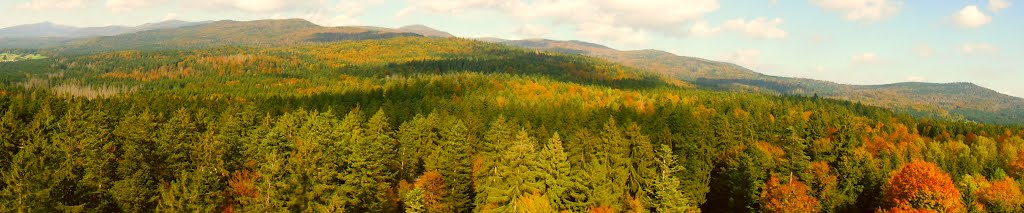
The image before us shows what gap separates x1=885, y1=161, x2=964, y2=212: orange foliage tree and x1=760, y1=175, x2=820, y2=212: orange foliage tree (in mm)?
6027

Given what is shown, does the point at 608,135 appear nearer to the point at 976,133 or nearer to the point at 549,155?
the point at 549,155

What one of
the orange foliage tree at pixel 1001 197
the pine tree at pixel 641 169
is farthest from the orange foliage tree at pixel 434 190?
the orange foliage tree at pixel 1001 197

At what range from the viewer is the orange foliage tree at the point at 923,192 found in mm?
42188

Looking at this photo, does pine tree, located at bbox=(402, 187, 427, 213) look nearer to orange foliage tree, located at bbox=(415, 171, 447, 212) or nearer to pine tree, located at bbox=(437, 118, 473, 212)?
orange foliage tree, located at bbox=(415, 171, 447, 212)

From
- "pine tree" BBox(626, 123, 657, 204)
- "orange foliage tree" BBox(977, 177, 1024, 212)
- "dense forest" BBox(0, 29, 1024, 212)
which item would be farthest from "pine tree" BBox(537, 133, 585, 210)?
"orange foliage tree" BBox(977, 177, 1024, 212)

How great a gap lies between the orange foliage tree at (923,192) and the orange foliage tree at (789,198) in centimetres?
603

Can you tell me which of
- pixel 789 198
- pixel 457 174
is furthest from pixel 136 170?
pixel 789 198

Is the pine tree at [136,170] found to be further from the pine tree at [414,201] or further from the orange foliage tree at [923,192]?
the orange foliage tree at [923,192]

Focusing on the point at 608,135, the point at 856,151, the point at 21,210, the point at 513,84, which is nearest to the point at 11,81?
the point at 513,84

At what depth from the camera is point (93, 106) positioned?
81.3m

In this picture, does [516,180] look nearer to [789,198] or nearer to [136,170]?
[789,198]

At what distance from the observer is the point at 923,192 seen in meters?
42.7

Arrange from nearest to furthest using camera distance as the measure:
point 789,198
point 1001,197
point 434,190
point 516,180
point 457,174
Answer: point 516,180, point 789,198, point 434,190, point 1001,197, point 457,174

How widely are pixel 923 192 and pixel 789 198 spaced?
30.9ft
